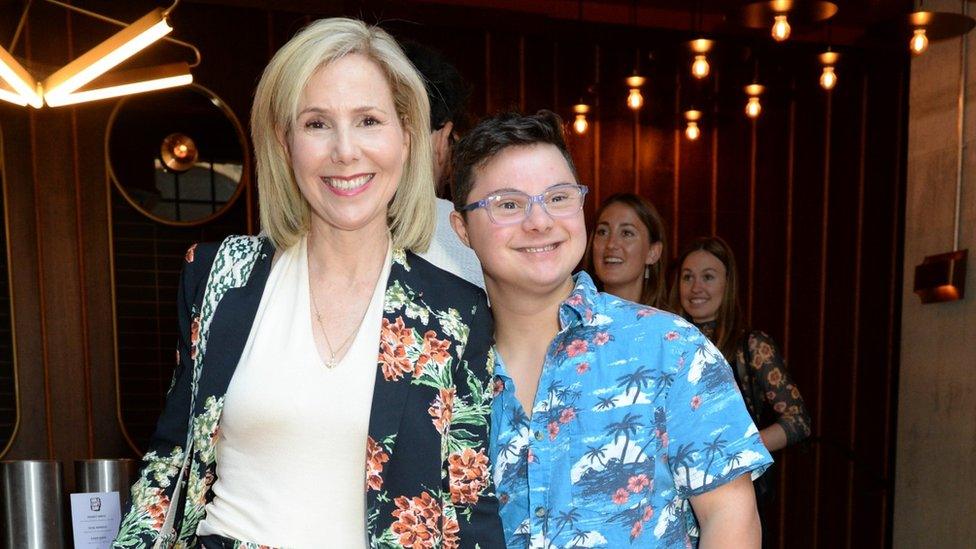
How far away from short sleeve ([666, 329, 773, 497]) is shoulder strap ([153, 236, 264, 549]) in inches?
32.7

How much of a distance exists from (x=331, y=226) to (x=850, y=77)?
5697 mm

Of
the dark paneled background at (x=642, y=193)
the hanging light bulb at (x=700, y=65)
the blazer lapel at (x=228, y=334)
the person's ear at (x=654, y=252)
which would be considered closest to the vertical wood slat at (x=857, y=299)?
the dark paneled background at (x=642, y=193)

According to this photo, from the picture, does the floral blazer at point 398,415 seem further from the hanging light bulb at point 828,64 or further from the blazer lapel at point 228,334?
the hanging light bulb at point 828,64

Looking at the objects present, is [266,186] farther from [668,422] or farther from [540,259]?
[668,422]

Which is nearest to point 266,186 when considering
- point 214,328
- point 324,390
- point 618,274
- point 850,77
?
point 214,328

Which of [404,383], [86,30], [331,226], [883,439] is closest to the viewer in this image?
[404,383]

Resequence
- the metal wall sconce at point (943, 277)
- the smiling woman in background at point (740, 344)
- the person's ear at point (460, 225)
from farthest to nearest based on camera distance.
Result: 1. the metal wall sconce at point (943, 277)
2. the smiling woman in background at point (740, 344)
3. the person's ear at point (460, 225)

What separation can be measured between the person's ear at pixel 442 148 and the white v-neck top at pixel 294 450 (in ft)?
2.78

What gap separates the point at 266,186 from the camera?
5.72ft

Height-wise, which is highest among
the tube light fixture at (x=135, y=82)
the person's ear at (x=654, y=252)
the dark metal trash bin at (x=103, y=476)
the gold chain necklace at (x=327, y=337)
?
the tube light fixture at (x=135, y=82)

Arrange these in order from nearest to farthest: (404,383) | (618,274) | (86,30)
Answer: (404,383) → (618,274) → (86,30)

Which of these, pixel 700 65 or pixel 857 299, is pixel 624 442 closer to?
pixel 700 65

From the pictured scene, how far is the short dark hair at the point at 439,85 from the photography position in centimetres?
221

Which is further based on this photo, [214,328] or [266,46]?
[266,46]
